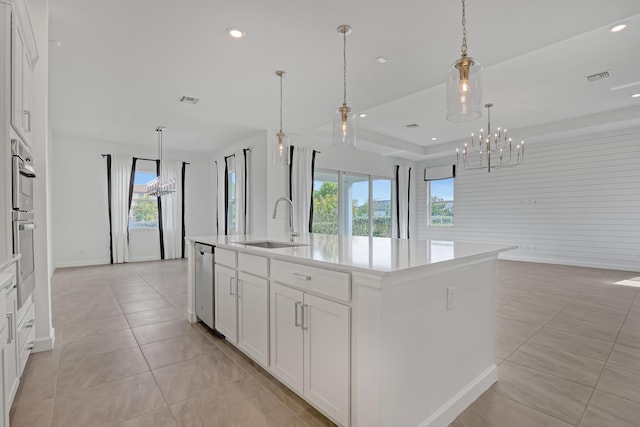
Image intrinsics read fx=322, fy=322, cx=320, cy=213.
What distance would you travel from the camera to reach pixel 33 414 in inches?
72.1

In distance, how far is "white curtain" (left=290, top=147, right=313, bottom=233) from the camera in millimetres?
6707

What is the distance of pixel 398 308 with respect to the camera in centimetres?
148

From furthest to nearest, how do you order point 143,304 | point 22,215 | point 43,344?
point 143,304 < point 43,344 < point 22,215

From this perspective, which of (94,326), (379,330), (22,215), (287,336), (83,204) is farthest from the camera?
(83,204)

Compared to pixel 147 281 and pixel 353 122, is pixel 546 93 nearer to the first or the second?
pixel 353 122

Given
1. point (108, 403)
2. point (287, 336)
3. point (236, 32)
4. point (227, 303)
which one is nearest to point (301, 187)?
point (236, 32)

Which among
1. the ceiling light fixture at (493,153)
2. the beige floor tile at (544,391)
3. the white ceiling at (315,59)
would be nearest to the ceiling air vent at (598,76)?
the white ceiling at (315,59)

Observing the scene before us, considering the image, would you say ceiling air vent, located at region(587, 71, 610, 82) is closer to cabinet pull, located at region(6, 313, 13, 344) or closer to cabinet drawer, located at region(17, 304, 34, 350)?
cabinet pull, located at region(6, 313, 13, 344)

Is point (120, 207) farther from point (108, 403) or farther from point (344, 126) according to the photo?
point (344, 126)

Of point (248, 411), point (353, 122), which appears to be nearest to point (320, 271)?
point (248, 411)

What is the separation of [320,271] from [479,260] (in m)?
1.00

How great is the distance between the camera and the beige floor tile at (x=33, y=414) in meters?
1.75

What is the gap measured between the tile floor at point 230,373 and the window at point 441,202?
5.09 meters

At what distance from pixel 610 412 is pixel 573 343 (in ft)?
3.59
